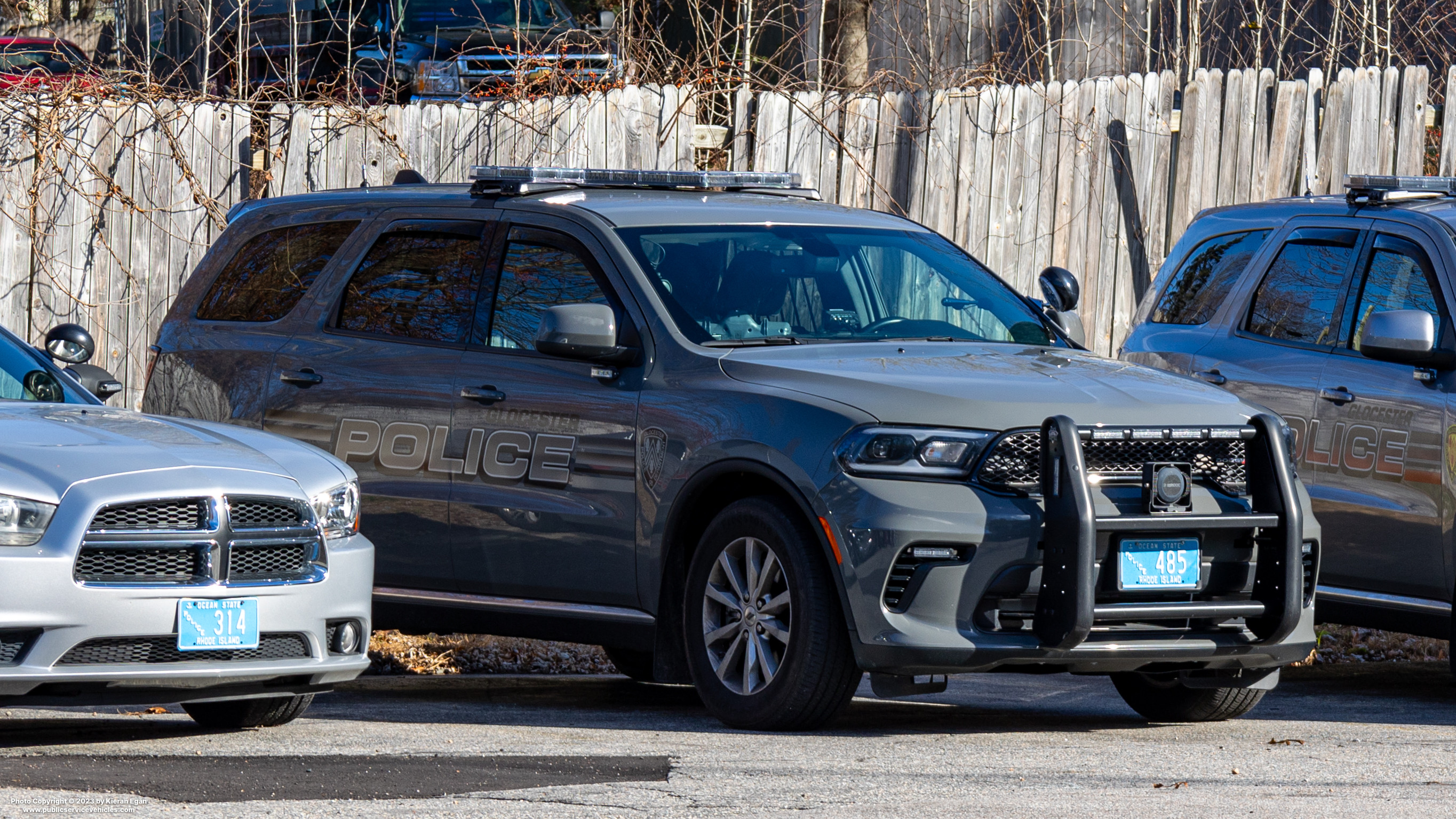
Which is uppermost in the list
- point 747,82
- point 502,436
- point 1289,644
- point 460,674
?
point 747,82

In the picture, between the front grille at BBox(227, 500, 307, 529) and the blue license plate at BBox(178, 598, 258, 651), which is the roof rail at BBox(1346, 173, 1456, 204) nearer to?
the front grille at BBox(227, 500, 307, 529)

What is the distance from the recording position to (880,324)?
26.5 feet

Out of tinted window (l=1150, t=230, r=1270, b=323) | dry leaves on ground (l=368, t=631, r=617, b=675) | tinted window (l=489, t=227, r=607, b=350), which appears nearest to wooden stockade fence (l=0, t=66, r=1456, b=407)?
dry leaves on ground (l=368, t=631, r=617, b=675)

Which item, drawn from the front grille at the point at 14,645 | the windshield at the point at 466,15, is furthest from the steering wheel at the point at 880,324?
the windshield at the point at 466,15

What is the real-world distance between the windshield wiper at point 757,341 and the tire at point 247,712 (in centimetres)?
189

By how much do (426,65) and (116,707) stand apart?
1095 cm

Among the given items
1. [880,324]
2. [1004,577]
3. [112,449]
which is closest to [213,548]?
[112,449]

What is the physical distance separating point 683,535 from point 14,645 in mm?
2339

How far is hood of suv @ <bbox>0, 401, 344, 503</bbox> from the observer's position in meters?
6.53

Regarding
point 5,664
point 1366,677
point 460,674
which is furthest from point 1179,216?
point 5,664

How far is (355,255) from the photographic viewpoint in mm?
8914

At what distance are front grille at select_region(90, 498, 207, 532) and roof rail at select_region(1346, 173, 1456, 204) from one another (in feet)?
16.8

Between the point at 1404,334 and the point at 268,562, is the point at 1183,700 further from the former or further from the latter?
the point at 268,562

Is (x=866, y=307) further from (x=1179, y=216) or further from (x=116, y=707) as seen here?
(x=1179, y=216)
